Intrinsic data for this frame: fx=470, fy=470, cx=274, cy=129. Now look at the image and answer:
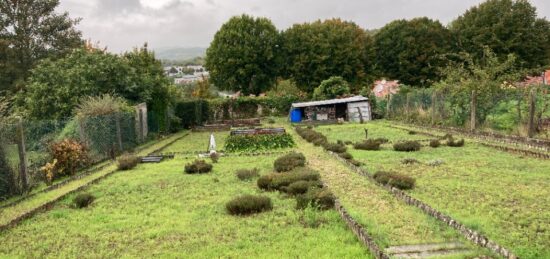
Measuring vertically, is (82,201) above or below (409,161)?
below

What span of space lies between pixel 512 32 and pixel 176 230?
53541mm

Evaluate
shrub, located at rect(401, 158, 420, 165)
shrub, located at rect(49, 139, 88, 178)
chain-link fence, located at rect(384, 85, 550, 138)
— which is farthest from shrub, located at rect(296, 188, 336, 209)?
chain-link fence, located at rect(384, 85, 550, 138)

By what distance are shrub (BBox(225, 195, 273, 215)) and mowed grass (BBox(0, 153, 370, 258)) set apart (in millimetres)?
210

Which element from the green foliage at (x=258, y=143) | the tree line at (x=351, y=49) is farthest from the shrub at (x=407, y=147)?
the tree line at (x=351, y=49)

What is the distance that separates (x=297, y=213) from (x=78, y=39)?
1574 inches

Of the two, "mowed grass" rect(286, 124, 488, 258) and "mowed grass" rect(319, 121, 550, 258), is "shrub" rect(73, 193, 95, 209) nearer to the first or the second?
"mowed grass" rect(286, 124, 488, 258)


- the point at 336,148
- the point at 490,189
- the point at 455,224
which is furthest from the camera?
the point at 336,148

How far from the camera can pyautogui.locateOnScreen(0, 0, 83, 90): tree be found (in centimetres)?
3894

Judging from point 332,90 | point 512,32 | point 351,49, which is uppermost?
point 512,32

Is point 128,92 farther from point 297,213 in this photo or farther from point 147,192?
point 297,213

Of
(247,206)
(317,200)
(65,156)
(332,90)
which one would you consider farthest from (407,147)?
(332,90)

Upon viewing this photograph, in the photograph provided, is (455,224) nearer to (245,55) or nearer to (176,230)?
(176,230)

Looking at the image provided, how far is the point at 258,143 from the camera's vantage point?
22484 mm

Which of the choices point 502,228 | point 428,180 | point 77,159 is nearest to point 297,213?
point 502,228
